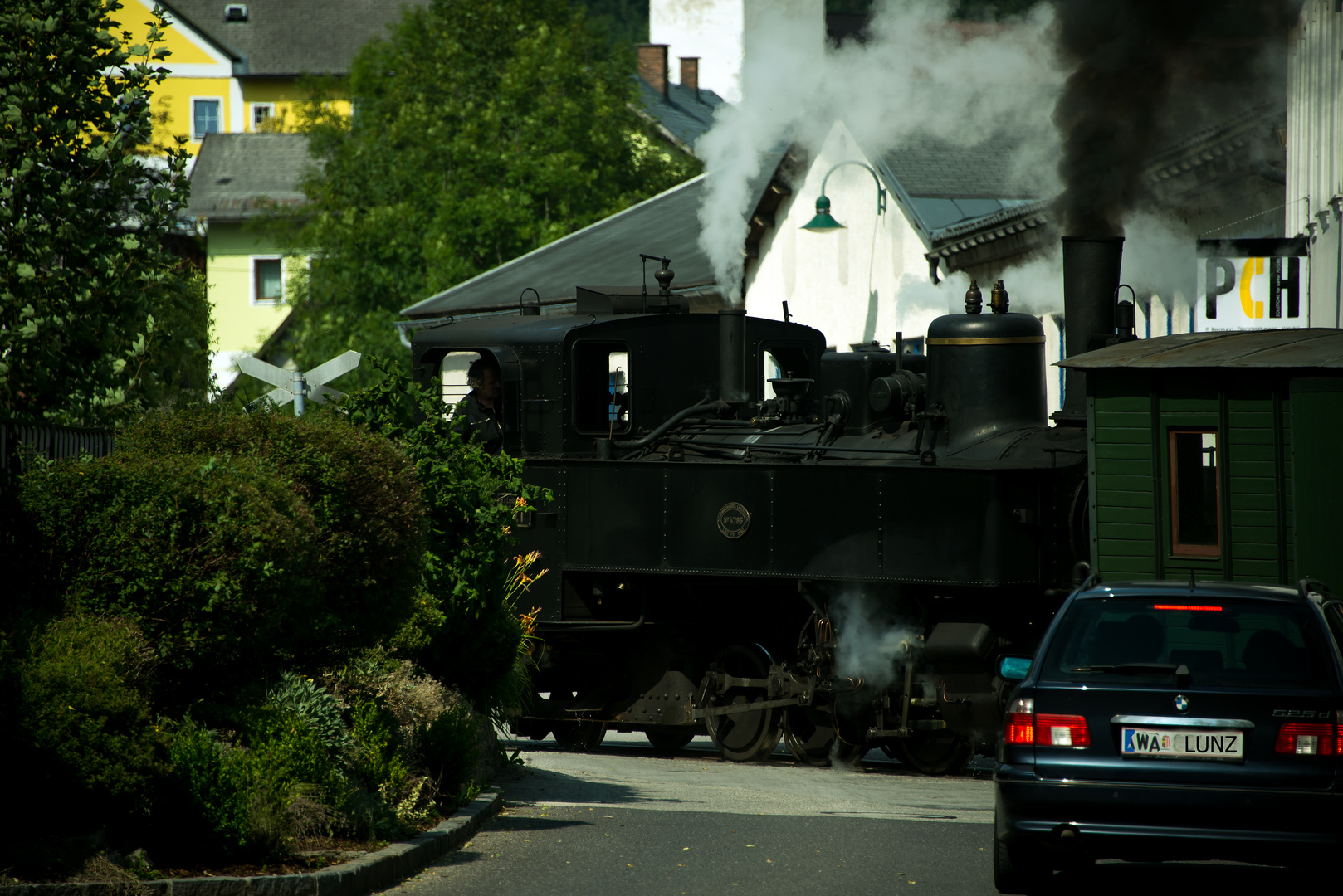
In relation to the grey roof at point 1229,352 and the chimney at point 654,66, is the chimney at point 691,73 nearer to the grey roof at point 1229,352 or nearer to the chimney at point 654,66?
the chimney at point 654,66

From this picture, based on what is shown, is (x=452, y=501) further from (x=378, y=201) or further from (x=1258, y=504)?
(x=378, y=201)

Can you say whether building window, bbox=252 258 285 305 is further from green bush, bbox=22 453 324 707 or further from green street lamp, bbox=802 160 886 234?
green bush, bbox=22 453 324 707

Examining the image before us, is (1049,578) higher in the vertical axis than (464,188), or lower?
lower

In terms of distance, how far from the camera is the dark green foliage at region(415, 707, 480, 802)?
353 inches

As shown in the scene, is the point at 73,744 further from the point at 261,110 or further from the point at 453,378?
the point at 261,110

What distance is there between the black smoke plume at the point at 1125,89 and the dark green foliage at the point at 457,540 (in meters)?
6.71

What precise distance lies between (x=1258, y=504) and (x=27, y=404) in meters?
7.83

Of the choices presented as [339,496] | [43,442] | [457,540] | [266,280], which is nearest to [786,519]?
[457,540]

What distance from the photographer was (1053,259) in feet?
60.5

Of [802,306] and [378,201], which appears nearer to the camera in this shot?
[802,306]

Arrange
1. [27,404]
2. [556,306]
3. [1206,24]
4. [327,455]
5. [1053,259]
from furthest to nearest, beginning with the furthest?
[556,306] < [1053,259] < [1206,24] < [27,404] < [327,455]

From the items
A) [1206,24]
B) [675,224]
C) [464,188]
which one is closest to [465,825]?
[1206,24]

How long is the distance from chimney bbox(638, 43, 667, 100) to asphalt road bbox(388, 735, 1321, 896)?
43749mm

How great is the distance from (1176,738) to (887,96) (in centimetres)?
1643
